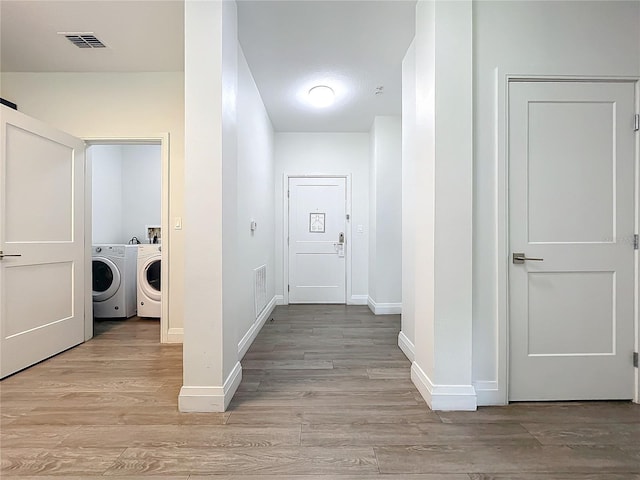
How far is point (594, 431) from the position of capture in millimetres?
1685

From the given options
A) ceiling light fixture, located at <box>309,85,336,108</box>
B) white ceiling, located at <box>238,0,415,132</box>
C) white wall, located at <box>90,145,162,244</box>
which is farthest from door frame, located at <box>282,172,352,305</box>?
white wall, located at <box>90,145,162,244</box>

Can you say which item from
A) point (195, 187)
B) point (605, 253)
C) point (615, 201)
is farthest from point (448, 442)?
point (195, 187)

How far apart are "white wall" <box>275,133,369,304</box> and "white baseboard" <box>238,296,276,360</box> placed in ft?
2.47

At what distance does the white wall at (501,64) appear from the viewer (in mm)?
1951

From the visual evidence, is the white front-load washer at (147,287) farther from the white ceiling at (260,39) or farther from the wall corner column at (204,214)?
the wall corner column at (204,214)

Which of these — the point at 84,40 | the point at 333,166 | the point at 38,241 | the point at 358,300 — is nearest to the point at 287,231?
the point at 333,166

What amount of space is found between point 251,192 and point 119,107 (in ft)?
4.92

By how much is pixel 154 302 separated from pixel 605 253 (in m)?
4.28

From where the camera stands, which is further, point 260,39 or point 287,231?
point 287,231

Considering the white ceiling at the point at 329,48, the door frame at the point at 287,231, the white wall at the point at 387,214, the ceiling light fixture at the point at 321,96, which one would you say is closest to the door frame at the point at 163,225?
the white ceiling at the point at 329,48

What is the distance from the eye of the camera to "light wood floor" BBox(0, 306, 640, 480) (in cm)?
141

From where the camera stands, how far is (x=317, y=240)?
508 centimetres

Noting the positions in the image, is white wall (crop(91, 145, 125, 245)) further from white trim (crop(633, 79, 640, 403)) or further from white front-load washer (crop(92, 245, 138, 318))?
white trim (crop(633, 79, 640, 403))

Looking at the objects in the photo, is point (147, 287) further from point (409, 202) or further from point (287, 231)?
point (409, 202)
